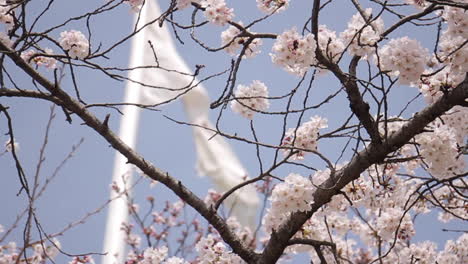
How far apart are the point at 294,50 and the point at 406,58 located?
1.47 feet

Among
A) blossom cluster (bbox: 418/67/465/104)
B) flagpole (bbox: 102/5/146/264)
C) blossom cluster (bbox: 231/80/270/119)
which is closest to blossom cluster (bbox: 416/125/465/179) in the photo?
blossom cluster (bbox: 418/67/465/104)

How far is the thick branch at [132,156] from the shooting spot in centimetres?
208

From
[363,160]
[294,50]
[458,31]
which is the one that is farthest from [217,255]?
[458,31]

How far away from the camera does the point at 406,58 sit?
195 cm

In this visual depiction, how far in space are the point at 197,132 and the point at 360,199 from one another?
460 cm

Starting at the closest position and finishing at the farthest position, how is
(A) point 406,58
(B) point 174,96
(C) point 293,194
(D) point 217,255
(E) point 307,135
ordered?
(A) point 406,58 < (C) point 293,194 < (D) point 217,255 < (E) point 307,135 < (B) point 174,96

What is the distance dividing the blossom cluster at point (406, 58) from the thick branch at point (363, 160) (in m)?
0.15

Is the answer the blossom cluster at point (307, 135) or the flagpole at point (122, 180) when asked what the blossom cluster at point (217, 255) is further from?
the flagpole at point (122, 180)

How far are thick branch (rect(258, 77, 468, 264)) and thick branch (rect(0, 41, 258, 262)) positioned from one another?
164 mm

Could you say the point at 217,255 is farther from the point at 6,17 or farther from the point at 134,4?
the point at 6,17

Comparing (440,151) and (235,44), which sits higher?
(235,44)

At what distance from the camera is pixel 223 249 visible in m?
2.41

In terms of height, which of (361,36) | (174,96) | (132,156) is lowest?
(132,156)

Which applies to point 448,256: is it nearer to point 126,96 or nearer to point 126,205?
point 126,205
